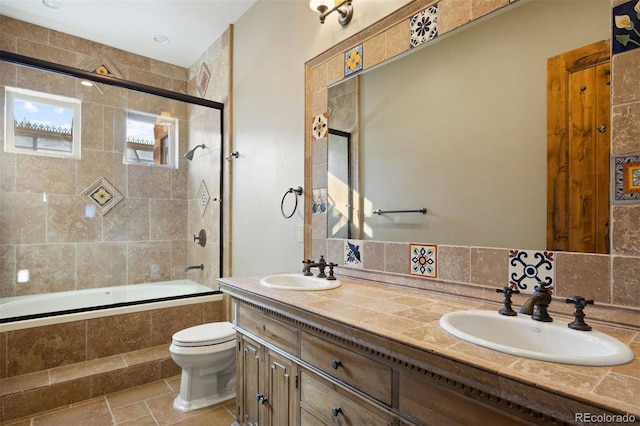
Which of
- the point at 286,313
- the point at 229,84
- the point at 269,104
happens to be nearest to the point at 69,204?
the point at 229,84

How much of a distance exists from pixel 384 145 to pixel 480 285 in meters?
0.86

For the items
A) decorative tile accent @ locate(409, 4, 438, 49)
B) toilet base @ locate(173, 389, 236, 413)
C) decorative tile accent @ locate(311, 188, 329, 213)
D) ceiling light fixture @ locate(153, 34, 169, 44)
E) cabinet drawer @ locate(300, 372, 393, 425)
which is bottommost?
toilet base @ locate(173, 389, 236, 413)

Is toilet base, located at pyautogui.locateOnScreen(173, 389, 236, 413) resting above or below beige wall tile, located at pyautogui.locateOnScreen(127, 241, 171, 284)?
below

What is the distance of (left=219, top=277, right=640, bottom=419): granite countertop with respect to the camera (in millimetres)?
628

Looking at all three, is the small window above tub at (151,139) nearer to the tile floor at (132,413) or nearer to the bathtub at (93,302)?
the bathtub at (93,302)

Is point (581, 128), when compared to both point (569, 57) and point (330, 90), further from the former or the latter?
point (330, 90)

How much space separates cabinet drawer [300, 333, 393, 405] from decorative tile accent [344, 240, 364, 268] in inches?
24.7

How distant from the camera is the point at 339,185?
2041 mm

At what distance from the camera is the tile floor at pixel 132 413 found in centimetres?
211

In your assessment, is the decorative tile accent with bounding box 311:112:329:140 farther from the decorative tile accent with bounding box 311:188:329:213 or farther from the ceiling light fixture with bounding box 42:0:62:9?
the ceiling light fixture with bounding box 42:0:62:9

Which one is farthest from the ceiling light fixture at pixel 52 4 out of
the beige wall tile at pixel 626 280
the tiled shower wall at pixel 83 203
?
the beige wall tile at pixel 626 280

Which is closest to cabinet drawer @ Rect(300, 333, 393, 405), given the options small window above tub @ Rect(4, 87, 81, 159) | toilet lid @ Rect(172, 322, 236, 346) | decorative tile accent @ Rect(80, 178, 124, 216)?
toilet lid @ Rect(172, 322, 236, 346)

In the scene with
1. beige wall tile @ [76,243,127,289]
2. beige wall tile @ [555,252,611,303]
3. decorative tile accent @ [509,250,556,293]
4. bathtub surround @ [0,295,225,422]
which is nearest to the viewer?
beige wall tile @ [555,252,611,303]

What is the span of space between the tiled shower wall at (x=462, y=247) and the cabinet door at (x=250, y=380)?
66cm
